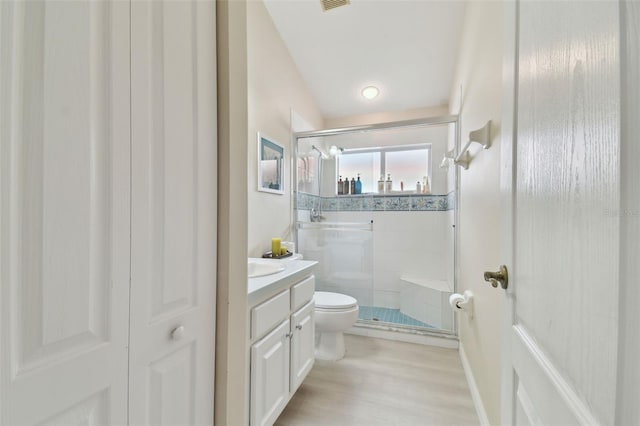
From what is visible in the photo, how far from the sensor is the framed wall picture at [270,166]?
2.11 metres

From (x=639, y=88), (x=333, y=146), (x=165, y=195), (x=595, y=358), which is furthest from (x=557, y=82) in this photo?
(x=333, y=146)

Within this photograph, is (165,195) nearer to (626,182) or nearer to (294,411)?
(626,182)

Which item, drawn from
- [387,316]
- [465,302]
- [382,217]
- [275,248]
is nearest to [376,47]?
[382,217]

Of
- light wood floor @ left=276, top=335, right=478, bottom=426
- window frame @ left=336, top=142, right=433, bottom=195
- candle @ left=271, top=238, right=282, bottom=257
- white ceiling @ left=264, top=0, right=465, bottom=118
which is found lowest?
light wood floor @ left=276, top=335, right=478, bottom=426

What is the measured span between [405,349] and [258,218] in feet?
5.58

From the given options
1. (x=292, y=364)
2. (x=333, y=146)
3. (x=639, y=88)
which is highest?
(x=333, y=146)

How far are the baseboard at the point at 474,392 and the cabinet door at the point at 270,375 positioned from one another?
1.05 metres

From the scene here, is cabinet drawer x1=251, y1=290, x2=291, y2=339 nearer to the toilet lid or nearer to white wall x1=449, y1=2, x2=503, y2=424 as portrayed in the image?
the toilet lid

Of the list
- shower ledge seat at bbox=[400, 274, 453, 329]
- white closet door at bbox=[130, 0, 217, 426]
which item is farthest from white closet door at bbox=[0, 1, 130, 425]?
shower ledge seat at bbox=[400, 274, 453, 329]

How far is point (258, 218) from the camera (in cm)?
209

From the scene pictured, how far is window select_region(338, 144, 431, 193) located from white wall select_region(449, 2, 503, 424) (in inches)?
43.0

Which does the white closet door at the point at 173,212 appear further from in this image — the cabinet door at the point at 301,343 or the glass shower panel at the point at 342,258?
the glass shower panel at the point at 342,258

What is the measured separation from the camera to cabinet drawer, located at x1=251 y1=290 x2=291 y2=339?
1086 millimetres

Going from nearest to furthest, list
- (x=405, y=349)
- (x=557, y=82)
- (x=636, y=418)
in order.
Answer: (x=636, y=418), (x=557, y=82), (x=405, y=349)
